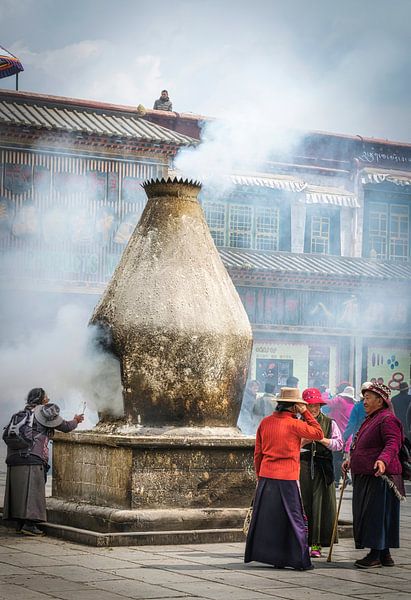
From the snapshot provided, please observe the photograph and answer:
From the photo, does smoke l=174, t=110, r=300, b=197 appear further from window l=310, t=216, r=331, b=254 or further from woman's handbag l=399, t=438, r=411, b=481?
woman's handbag l=399, t=438, r=411, b=481

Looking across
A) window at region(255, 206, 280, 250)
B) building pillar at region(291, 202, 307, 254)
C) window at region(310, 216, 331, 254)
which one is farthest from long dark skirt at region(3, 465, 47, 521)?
window at region(310, 216, 331, 254)

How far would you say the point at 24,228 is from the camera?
25859 millimetres

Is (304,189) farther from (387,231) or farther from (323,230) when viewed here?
(387,231)

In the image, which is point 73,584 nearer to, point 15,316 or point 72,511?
point 72,511

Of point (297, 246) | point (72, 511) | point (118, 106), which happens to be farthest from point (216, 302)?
point (297, 246)

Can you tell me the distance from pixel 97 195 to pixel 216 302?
15676 millimetres

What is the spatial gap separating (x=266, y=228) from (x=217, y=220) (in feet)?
4.79

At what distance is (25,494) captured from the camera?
1099cm

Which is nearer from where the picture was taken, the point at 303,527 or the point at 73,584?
the point at 73,584

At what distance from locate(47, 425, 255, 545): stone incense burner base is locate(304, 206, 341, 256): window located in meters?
20.7

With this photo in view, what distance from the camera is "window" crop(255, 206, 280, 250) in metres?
30.9

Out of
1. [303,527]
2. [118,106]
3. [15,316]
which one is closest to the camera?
[303,527]

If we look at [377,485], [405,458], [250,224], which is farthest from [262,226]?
[377,485]

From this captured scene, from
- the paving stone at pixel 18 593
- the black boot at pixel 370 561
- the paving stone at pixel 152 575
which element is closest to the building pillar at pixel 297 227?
the black boot at pixel 370 561
